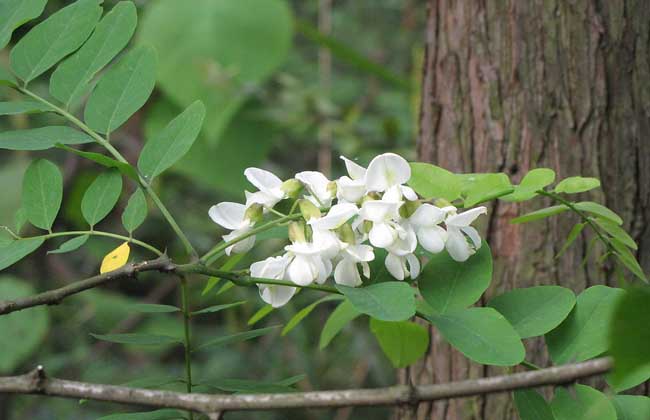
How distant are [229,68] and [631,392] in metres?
1.20

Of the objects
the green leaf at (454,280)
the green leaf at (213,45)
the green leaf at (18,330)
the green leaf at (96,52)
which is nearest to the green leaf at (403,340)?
the green leaf at (454,280)

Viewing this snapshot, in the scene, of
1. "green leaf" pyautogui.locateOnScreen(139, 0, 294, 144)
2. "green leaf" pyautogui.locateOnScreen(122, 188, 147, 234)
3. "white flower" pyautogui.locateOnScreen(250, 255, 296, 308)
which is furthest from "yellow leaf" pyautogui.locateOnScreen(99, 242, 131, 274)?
"green leaf" pyautogui.locateOnScreen(139, 0, 294, 144)

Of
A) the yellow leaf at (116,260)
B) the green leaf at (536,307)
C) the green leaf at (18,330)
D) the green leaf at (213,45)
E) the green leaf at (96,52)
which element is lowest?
the green leaf at (18,330)

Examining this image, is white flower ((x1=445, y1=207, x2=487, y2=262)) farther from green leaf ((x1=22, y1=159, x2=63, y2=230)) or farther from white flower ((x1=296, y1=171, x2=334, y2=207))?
green leaf ((x1=22, y1=159, x2=63, y2=230))

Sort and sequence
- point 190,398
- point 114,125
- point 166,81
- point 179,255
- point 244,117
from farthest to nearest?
1. point 179,255
2. point 244,117
3. point 166,81
4. point 114,125
5. point 190,398

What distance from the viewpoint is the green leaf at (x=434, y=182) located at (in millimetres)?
599

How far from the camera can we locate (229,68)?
183 centimetres

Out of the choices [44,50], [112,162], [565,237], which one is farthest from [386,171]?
[565,237]

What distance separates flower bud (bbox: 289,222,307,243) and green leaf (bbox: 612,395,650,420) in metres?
0.22

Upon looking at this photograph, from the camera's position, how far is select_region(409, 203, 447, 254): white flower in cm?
52

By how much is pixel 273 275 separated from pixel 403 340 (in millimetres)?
133

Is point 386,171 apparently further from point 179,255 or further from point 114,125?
point 179,255

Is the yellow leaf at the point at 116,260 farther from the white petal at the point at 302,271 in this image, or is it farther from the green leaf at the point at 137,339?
the white petal at the point at 302,271

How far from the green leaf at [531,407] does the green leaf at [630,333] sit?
22 centimetres
